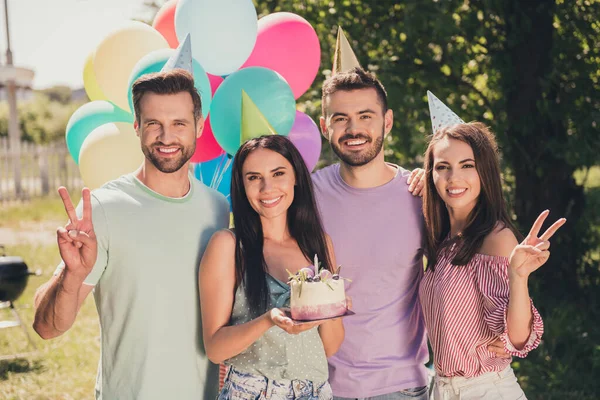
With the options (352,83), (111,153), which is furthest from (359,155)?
(111,153)

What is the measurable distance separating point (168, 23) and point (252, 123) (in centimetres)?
105

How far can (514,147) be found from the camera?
6.19 meters

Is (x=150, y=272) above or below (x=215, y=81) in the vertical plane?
below

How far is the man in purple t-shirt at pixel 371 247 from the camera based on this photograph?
283 cm

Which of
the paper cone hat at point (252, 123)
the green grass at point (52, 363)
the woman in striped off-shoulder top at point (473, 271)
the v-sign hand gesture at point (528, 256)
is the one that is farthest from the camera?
the green grass at point (52, 363)

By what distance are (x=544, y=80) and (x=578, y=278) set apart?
1.90m

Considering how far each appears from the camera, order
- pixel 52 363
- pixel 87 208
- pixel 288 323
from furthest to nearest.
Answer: pixel 52 363, pixel 87 208, pixel 288 323

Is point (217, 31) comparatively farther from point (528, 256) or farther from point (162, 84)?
point (528, 256)

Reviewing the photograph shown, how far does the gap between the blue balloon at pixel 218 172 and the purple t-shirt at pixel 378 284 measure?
1.68 ft

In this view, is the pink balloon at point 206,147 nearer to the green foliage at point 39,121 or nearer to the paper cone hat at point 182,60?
the paper cone hat at point 182,60

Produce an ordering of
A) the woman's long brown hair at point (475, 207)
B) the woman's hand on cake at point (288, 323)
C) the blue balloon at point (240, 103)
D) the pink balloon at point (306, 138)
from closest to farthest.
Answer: the woman's hand on cake at point (288, 323), the woman's long brown hair at point (475, 207), the blue balloon at point (240, 103), the pink balloon at point (306, 138)

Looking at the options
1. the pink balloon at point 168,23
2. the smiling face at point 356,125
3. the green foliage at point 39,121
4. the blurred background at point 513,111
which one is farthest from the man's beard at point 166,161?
the green foliage at point 39,121

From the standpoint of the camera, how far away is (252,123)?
9.43ft

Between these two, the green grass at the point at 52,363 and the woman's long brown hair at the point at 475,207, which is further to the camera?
the green grass at the point at 52,363
